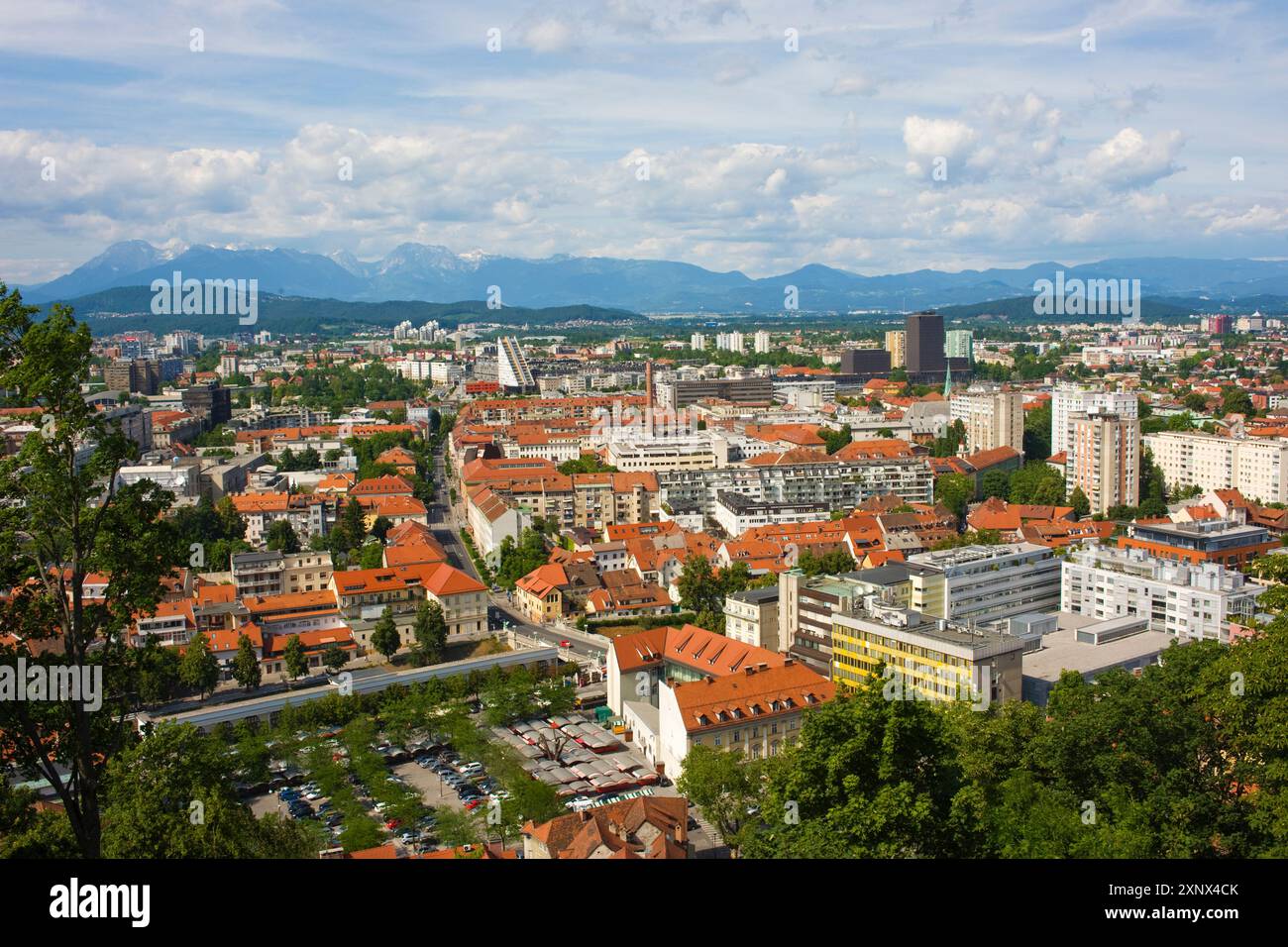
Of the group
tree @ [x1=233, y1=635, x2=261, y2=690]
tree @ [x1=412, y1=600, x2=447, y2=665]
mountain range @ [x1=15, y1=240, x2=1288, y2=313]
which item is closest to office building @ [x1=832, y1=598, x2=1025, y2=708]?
tree @ [x1=412, y1=600, x2=447, y2=665]

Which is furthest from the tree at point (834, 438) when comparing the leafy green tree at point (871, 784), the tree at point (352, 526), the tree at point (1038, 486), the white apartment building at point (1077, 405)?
the leafy green tree at point (871, 784)

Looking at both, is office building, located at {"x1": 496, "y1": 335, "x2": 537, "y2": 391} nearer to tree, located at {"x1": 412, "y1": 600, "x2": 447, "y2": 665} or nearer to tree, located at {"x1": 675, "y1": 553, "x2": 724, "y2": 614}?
tree, located at {"x1": 675, "y1": 553, "x2": 724, "y2": 614}

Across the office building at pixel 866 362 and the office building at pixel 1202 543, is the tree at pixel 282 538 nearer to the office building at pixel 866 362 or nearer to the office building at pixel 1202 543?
the office building at pixel 1202 543

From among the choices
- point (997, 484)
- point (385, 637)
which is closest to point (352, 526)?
point (385, 637)

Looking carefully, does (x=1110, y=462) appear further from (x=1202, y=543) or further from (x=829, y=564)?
(x=829, y=564)

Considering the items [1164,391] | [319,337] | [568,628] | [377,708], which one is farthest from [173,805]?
[319,337]
